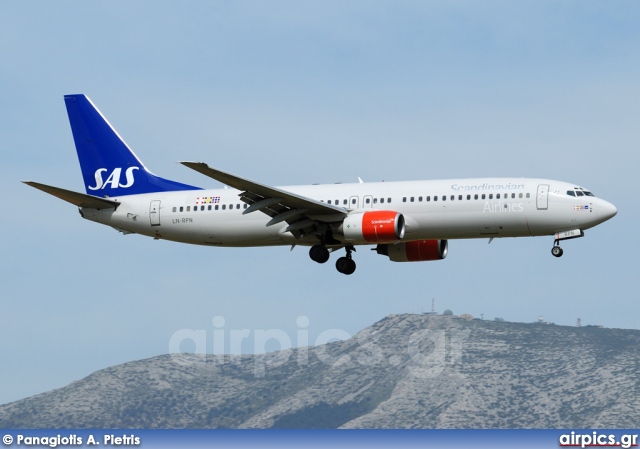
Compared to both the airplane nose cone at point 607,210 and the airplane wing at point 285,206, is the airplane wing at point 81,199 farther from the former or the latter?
the airplane nose cone at point 607,210

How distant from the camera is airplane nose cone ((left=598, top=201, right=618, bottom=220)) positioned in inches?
2269

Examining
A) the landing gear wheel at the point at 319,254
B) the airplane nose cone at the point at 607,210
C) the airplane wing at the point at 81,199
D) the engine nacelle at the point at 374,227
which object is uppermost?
the airplane wing at the point at 81,199

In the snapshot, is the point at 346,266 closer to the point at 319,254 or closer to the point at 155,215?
the point at 319,254

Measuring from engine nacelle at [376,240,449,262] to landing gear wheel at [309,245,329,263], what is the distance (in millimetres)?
4824

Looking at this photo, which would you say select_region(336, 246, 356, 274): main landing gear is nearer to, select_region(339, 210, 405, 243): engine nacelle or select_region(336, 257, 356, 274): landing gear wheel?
select_region(336, 257, 356, 274): landing gear wheel

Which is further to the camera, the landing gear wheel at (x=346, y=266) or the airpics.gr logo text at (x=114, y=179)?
the airpics.gr logo text at (x=114, y=179)

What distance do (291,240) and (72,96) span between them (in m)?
19.5

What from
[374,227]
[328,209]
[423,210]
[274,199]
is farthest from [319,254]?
[423,210]

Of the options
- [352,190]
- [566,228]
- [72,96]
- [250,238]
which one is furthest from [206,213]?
[566,228]

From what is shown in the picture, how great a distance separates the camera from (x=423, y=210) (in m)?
58.8

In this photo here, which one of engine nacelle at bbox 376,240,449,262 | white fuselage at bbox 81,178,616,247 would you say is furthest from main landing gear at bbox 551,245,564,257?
engine nacelle at bbox 376,240,449,262

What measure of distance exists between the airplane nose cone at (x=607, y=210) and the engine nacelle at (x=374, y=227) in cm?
1007

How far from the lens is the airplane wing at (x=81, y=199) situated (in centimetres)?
6261

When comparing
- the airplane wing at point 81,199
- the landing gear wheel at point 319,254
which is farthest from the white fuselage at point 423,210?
the airplane wing at point 81,199
